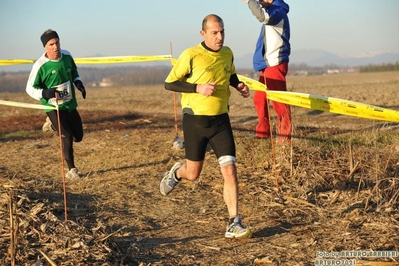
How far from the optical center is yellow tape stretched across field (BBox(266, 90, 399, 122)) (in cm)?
667

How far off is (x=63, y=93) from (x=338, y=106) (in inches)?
163

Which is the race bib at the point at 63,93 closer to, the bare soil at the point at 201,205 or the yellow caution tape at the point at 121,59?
the bare soil at the point at 201,205

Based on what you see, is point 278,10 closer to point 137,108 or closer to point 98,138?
point 98,138

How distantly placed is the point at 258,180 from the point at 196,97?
231 centimetres

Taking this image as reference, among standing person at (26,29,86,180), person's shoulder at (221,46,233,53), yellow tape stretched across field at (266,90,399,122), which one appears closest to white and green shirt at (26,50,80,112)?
standing person at (26,29,86,180)

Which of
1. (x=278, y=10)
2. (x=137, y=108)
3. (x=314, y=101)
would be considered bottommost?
(x=137, y=108)

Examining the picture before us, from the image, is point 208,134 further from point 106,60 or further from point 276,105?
point 106,60

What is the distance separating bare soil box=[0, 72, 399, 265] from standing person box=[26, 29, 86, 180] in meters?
0.68

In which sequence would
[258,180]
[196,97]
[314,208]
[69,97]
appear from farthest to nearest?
1. [69,97]
2. [258,180]
3. [314,208]
4. [196,97]

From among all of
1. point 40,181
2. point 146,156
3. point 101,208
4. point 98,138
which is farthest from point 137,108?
point 101,208

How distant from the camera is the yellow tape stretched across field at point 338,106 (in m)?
6.67

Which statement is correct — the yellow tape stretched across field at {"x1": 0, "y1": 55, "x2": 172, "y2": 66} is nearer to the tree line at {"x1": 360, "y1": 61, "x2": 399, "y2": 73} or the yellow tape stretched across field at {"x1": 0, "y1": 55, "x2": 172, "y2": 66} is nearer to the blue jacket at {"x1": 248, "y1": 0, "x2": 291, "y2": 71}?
the blue jacket at {"x1": 248, "y1": 0, "x2": 291, "y2": 71}

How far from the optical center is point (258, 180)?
8.72 meters

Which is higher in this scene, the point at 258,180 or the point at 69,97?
the point at 69,97
